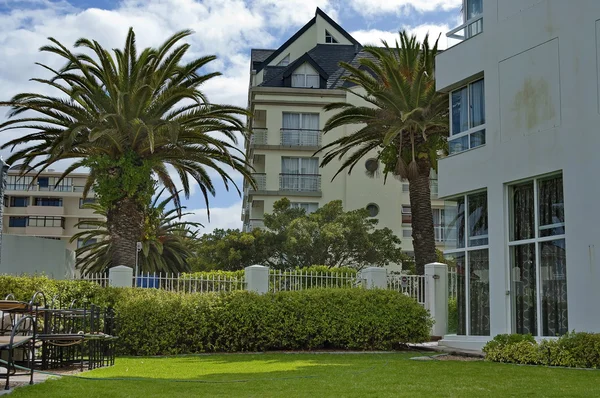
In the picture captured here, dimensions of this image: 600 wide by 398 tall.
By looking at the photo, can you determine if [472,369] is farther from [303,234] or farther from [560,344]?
[303,234]

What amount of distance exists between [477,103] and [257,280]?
7619mm

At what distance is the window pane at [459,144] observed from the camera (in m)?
20.3

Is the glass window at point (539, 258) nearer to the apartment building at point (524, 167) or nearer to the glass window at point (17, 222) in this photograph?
the apartment building at point (524, 167)

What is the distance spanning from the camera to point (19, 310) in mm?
12242

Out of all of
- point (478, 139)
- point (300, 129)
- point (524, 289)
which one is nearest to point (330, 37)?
point (300, 129)

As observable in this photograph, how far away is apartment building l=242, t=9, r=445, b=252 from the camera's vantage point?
156 ft

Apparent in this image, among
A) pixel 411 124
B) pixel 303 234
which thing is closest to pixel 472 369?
pixel 411 124

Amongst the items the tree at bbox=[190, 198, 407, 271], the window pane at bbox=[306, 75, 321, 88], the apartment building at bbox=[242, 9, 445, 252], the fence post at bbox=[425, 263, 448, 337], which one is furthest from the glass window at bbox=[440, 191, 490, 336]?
the window pane at bbox=[306, 75, 321, 88]

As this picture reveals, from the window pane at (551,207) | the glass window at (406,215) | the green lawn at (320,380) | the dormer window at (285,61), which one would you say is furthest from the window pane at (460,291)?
the dormer window at (285,61)

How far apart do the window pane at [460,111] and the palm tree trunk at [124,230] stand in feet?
32.5

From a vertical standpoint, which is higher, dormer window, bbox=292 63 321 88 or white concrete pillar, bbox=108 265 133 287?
dormer window, bbox=292 63 321 88

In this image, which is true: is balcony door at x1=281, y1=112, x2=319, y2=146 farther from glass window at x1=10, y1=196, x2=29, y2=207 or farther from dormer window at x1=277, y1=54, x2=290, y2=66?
glass window at x1=10, y1=196, x2=29, y2=207

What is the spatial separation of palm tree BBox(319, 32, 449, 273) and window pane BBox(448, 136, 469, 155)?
5.33 metres

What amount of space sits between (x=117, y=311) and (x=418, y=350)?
7677 mm
